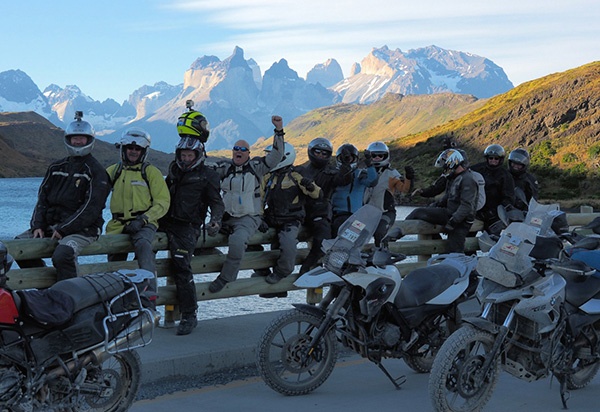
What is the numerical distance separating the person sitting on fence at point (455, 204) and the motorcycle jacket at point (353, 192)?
124 centimetres

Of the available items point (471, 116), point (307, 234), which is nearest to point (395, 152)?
point (471, 116)

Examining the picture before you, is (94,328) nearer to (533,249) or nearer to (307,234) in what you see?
(533,249)

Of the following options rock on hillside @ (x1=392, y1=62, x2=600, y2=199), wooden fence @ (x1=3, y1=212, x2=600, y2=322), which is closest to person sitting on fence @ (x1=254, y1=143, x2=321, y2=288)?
wooden fence @ (x1=3, y1=212, x2=600, y2=322)

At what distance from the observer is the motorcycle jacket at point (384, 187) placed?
31.8 feet

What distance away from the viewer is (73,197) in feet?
24.3

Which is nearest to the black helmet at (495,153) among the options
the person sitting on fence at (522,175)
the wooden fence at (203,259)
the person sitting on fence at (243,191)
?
the person sitting on fence at (522,175)

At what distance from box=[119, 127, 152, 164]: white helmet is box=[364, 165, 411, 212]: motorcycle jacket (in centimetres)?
291

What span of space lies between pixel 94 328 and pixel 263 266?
13.1 ft

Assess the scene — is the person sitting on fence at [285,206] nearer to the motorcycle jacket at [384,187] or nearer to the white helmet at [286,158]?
the white helmet at [286,158]

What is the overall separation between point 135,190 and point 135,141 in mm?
460

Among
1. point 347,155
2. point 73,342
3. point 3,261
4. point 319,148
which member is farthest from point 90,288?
point 319,148

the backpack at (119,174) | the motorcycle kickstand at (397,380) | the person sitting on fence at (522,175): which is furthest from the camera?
the person sitting on fence at (522,175)

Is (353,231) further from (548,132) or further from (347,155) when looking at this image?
(548,132)

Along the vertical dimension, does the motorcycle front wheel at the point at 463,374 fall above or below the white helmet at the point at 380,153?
below
